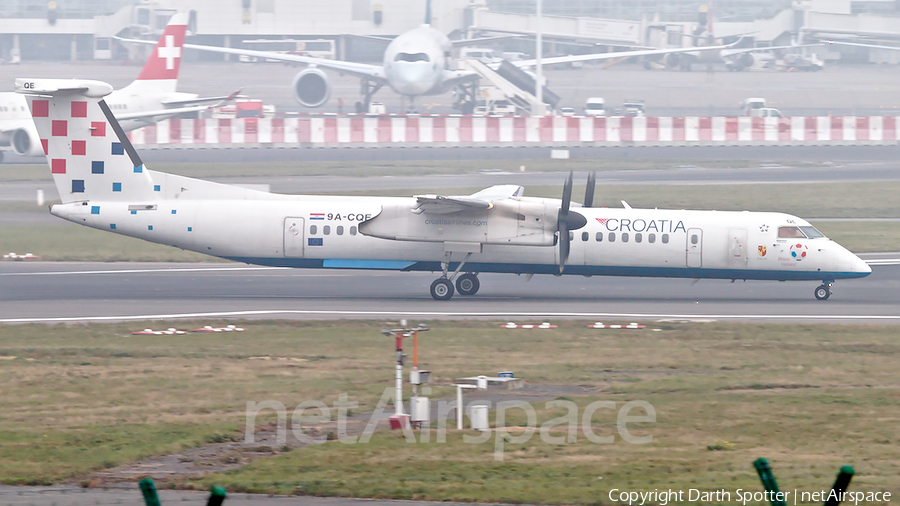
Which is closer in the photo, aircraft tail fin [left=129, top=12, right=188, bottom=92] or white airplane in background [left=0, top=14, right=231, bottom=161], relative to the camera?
white airplane in background [left=0, top=14, right=231, bottom=161]

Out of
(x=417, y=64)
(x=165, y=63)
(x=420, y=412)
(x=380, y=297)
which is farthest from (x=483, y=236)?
(x=417, y=64)

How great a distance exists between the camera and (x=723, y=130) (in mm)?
61781

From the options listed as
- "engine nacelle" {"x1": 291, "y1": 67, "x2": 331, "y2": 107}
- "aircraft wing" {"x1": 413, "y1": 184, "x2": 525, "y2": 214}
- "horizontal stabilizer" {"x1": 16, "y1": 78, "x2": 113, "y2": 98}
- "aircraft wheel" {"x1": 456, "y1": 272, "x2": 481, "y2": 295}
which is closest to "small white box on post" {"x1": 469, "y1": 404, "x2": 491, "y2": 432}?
"aircraft wing" {"x1": 413, "y1": 184, "x2": 525, "y2": 214}

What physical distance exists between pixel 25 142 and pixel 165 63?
921 centimetres

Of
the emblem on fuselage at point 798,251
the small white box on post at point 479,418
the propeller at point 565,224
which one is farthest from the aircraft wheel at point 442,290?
the small white box on post at point 479,418

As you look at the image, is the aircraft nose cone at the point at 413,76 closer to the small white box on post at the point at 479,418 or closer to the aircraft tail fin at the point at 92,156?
the aircraft tail fin at the point at 92,156

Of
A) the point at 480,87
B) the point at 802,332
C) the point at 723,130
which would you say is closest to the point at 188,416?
the point at 802,332

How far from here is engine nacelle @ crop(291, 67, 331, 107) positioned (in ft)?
276

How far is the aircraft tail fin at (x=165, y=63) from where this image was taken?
5697 cm

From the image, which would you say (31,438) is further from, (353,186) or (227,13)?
(227,13)

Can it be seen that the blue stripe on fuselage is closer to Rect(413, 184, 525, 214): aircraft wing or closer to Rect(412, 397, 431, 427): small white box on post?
Rect(413, 184, 525, 214): aircraft wing

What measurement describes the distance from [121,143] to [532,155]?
35.3 m

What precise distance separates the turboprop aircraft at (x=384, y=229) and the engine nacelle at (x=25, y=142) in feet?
96.3

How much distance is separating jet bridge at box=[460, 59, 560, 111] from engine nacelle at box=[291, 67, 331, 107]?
12.4m
